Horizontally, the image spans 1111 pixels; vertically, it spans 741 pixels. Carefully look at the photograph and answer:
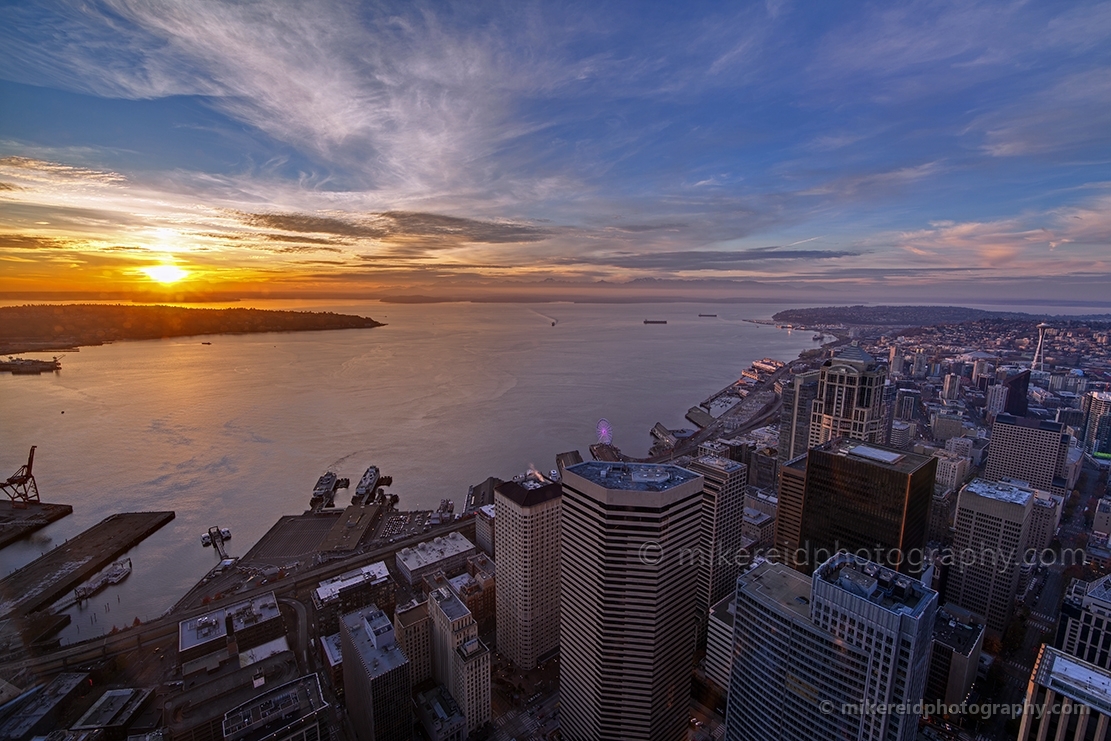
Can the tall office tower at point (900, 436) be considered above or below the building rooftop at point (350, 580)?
above

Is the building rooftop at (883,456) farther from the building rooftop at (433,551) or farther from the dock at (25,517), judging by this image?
the dock at (25,517)

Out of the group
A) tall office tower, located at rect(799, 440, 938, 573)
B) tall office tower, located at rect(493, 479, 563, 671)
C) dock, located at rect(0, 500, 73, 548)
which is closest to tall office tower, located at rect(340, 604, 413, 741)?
tall office tower, located at rect(493, 479, 563, 671)

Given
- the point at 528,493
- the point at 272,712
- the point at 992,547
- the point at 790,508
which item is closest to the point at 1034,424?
the point at 992,547

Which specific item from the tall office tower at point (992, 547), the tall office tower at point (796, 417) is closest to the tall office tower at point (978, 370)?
the tall office tower at point (796, 417)

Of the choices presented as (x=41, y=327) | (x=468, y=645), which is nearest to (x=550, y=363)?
(x=468, y=645)

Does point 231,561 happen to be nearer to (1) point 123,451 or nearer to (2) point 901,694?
(1) point 123,451

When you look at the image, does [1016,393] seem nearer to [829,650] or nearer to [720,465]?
[720,465]
